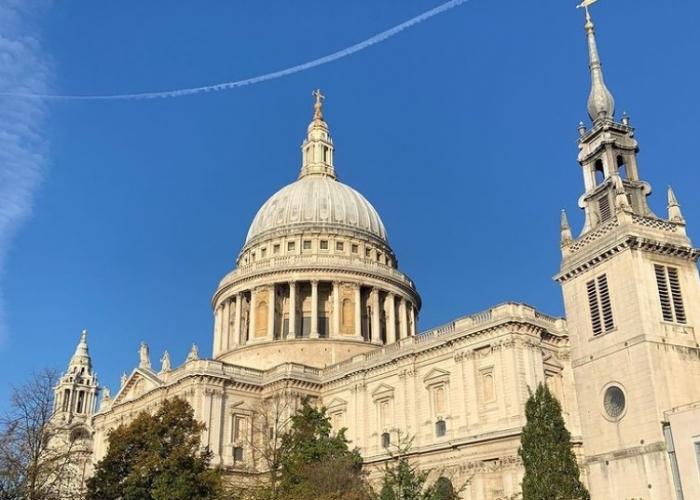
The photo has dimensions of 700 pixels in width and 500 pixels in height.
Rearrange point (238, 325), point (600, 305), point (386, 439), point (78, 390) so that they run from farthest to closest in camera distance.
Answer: point (78, 390), point (238, 325), point (386, 439), point (600, 305)

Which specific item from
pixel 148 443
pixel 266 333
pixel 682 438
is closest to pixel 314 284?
pixel 266 333

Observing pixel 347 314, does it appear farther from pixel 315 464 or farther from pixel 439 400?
pixel 315 464

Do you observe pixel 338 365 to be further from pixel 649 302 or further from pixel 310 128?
pixel 310 128

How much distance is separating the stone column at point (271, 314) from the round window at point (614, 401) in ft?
125

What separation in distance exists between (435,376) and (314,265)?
74.5 ft

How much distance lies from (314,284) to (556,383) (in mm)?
28145

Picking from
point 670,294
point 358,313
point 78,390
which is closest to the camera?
point 670,294

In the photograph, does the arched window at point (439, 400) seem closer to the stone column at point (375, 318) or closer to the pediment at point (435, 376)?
the pediment at point (435, 376)

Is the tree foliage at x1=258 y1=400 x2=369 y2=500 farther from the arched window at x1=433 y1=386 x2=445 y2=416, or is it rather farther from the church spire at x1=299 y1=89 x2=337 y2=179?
the church spire at x1=299 y1=89 x2=337 y2=179

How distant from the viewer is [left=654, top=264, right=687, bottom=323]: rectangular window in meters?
35.8

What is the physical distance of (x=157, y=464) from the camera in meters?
37.2

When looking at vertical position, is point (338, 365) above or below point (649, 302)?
above

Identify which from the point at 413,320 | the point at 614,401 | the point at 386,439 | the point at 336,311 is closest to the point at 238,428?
the point at 386,439

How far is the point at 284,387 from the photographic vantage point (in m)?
59.8
